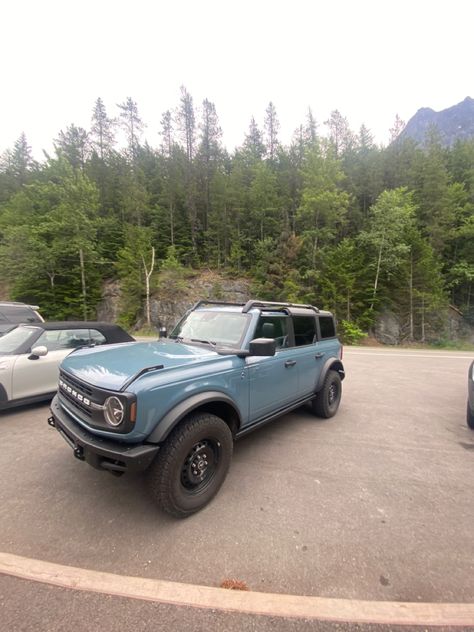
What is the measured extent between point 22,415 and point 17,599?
3621 mm

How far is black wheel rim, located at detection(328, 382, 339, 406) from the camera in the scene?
15.0 ft

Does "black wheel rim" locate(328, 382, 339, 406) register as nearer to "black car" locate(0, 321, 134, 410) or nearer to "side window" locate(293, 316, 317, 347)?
"side window" locate(293, 316, 317, 347)

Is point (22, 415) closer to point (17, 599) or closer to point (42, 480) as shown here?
point (42, 480)

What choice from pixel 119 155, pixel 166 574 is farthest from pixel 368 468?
pixel 119 155

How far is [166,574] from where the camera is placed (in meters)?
1.79

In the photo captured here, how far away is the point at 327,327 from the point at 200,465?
3.29m

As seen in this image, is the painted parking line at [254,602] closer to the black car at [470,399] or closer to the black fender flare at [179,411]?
the black fender flare at [179,411]

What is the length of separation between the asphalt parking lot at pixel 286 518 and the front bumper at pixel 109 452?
0.58 m

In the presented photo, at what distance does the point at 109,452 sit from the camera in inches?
79.3

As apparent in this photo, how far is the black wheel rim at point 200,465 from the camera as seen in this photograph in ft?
7.81

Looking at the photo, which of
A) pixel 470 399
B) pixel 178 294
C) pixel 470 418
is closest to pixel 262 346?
pixel 470 399

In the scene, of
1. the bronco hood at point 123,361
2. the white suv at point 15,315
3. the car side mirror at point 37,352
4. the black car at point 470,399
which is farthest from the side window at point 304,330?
the white suv at point 15,315

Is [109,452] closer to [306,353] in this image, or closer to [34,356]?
[306,353]

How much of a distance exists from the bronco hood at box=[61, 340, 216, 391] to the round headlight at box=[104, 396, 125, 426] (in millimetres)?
94
